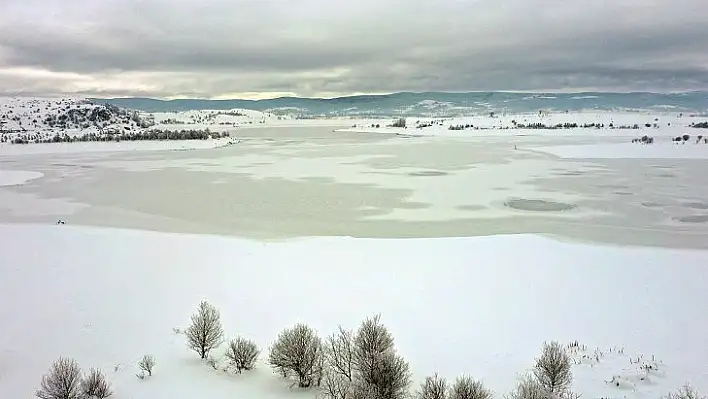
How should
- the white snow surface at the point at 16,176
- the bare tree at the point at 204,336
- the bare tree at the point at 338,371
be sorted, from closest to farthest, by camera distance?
the bare tree at the point at 338,371 < the bare tree at the point at 204,336 < the white snow surface at the point at 16,176

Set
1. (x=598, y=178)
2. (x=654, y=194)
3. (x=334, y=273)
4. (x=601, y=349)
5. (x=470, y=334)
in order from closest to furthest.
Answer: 1. (x=601, y=349)
2. (x=470, y=334)
3. (x=334, y=273)
4. (x=654, y=194)
5. (x=598, y=178)

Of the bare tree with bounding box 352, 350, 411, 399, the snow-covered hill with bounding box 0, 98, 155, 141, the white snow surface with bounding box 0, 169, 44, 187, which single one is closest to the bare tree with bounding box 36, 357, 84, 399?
the bare tree with bounding box 352, 350, 411, 399

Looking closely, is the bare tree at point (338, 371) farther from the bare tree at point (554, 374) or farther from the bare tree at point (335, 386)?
the bare tree at point (554, 374)

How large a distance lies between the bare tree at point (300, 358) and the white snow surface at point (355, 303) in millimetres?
211

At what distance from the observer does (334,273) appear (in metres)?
10.1

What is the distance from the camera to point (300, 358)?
5965 millimetres

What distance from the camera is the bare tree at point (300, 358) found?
5945 millimetres

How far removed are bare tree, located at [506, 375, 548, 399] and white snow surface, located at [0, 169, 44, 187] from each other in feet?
75.5

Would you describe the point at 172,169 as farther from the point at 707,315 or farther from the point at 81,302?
the point at 707,315

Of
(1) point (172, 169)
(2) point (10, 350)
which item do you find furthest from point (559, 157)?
(2) point (10, 350)

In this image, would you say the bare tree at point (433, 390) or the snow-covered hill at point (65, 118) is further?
the snow-covered hill at point (65, 118)

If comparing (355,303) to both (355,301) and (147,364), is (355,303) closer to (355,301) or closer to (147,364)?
(355,301)

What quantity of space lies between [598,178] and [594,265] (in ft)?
42.4

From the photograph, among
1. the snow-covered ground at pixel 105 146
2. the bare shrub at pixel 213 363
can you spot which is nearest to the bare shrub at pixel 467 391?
the bare shrub at pixel 213 363
